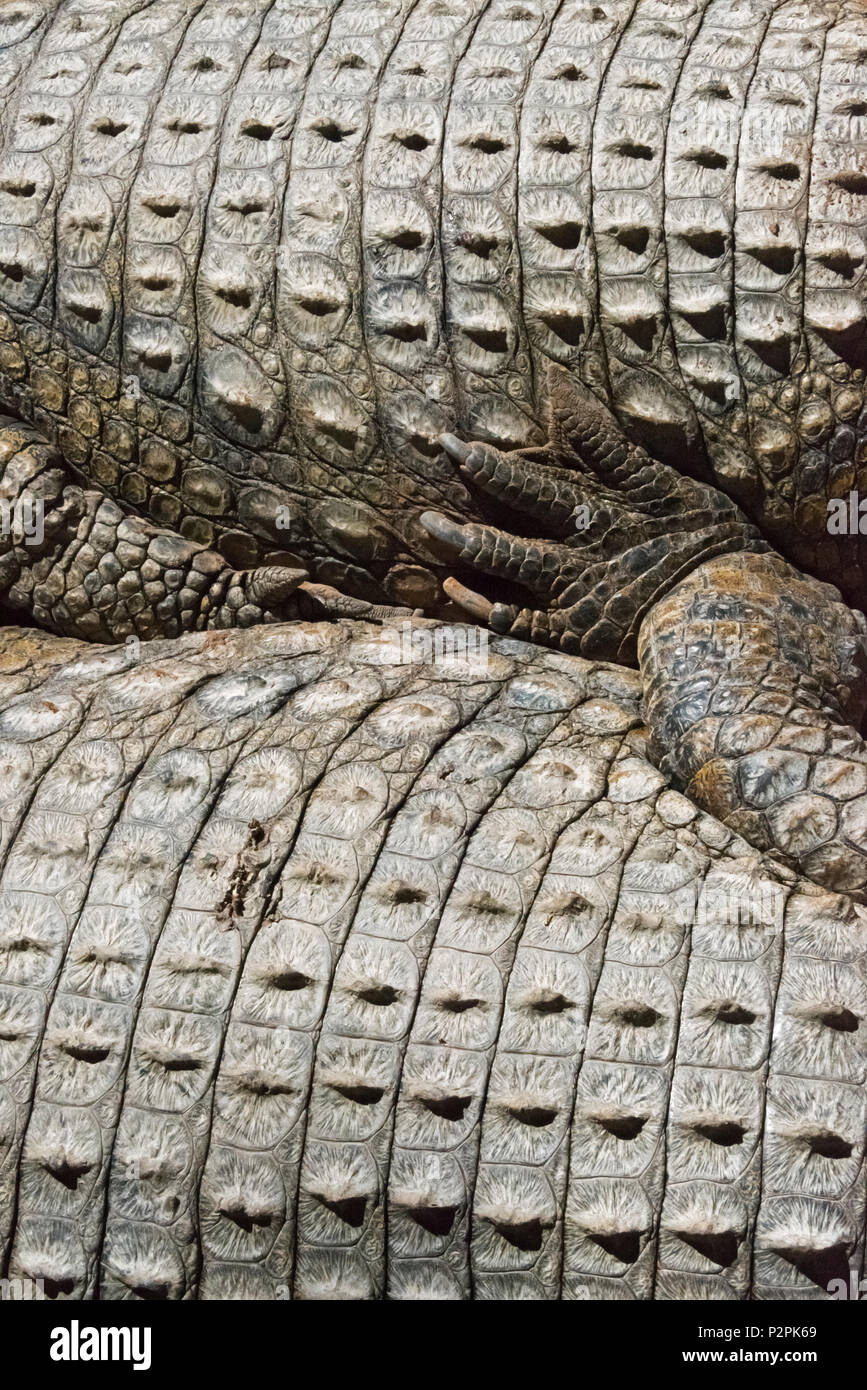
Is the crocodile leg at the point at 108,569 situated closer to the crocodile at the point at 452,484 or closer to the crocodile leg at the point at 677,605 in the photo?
the crocodile at the point at 452,484

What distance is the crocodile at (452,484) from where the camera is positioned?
2.79m

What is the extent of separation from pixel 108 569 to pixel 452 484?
36.4 inches

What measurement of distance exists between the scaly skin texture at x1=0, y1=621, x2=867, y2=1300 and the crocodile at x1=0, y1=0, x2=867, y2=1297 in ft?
0.03

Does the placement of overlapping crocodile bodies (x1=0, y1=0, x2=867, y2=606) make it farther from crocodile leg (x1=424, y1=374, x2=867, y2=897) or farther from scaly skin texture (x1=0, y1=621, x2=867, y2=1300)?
scaly skin texture (x1=0, y1=621, x2=867, y2=1300)

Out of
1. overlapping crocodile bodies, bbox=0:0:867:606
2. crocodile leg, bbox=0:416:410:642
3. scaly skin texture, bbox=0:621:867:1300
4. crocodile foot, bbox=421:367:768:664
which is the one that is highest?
overlapping crocodile bodies, bbox=0:0:867:606

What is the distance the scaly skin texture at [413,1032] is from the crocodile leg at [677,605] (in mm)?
208

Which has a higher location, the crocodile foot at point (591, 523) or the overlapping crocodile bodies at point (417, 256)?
the overlapping crocodile bodies at point (417, 256)

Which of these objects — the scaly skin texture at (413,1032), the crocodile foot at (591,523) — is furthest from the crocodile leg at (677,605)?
the scaly skin texture at (413,1032)

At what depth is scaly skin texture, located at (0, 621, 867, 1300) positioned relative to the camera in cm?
271

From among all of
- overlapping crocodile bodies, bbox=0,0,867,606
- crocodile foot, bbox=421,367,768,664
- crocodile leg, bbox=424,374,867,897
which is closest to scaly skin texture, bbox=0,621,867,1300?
crocodile leg, bbox=424,374,867,897

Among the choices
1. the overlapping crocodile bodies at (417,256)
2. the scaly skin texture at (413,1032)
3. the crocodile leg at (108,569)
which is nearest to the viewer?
the scaly skin texture at (413,1032)

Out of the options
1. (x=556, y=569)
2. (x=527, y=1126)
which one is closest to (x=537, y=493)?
(x=556, y=569)
